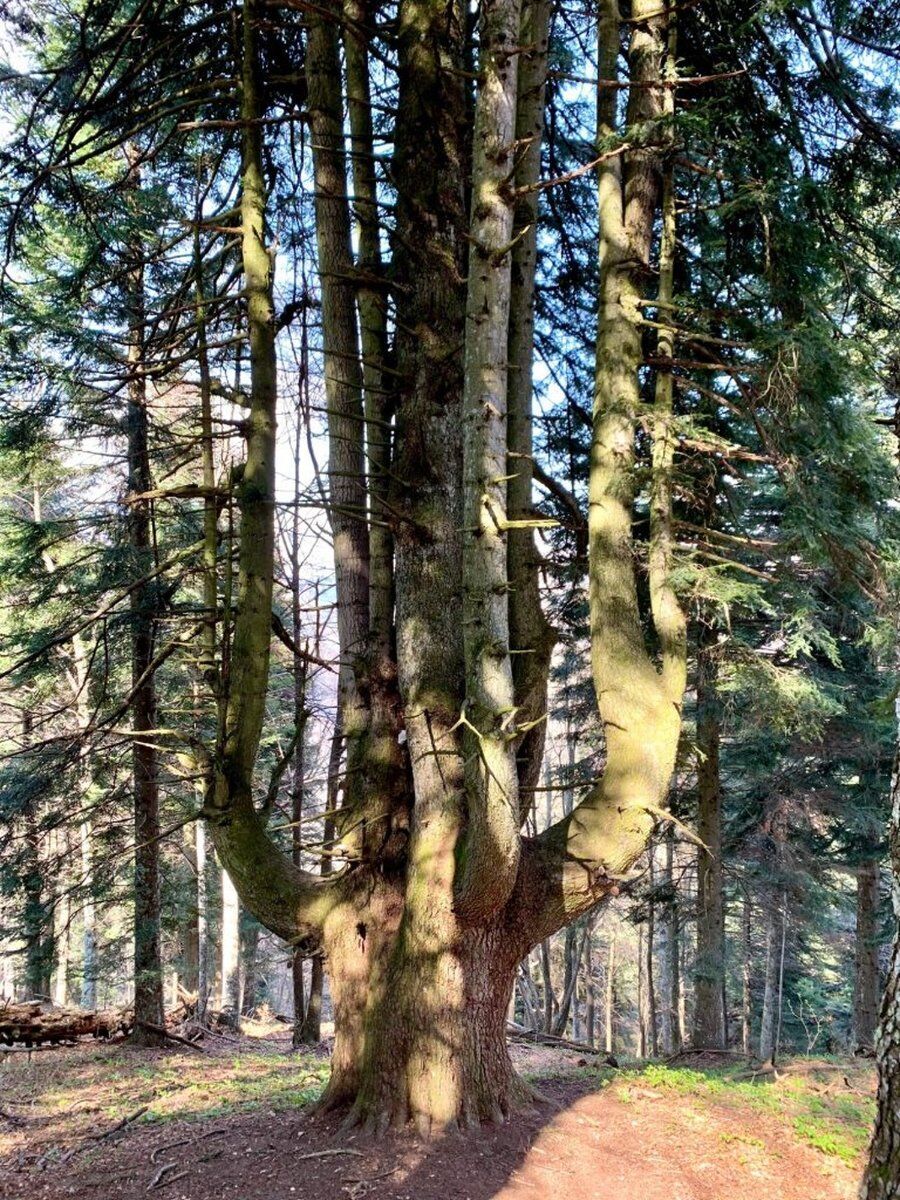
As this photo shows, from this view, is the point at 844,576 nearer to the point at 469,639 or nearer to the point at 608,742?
the point at 608,742

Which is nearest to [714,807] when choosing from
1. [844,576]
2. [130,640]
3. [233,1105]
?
[844,576]

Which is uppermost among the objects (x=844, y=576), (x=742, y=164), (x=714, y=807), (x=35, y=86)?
(x=35, y=86)

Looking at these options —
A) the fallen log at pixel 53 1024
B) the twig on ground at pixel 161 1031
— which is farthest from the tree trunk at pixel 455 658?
the fallen log at pixel 53 1024

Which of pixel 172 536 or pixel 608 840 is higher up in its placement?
pixel 172 536

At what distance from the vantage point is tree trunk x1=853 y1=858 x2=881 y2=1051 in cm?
1272

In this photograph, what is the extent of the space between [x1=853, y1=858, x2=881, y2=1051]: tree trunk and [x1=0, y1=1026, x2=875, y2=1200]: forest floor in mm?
7547

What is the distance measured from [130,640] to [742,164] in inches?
293

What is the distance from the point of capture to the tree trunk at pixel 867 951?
1272cm

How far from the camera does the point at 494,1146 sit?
403 cm

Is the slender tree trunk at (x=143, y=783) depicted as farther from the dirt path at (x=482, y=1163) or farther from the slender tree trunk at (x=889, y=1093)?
the slender tree trunk at (x=889, y=1093)

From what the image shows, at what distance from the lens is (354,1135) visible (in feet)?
13.5

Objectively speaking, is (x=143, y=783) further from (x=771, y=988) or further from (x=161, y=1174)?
(x=771, y=988)

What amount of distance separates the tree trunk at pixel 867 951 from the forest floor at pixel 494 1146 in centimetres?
755

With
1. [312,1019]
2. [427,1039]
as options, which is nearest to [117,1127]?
[427,1039]
